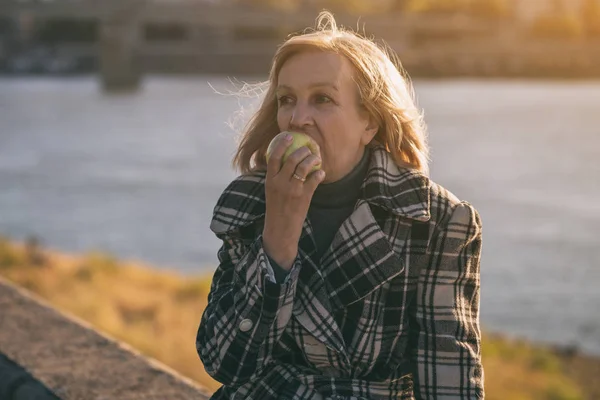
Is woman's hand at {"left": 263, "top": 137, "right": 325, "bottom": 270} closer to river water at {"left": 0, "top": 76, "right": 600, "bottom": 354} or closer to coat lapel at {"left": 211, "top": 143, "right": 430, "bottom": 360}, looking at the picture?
coat lapel at {"left": 211, "top": 143, "right": 430, "bottom": 360}

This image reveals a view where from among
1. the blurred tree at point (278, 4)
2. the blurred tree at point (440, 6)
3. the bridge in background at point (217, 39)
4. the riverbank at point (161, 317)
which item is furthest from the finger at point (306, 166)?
the blurred tree at point (440, 6)

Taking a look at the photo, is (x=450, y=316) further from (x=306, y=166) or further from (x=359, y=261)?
(x=306, y=166)

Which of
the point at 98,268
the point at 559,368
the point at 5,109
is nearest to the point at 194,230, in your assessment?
the point at 98,268

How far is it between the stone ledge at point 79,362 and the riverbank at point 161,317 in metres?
2.39

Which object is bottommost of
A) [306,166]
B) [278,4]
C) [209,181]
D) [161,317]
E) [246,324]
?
[209,181]

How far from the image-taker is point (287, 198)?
1.68 metres

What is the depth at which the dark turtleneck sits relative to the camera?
1.86 m

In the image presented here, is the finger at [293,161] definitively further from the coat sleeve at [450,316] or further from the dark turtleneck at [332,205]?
the coat sleeve at [450,316]

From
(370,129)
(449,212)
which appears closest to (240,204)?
(370,129)

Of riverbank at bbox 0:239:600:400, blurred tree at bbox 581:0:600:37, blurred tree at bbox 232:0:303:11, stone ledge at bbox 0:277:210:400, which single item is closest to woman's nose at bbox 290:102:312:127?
stone ledge at bbox 0:277:210:400

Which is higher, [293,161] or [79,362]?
[293,161]

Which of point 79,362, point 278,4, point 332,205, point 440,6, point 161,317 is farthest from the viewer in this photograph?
point 440,6

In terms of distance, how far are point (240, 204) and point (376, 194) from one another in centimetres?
29

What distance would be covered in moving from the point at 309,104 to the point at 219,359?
54cm
